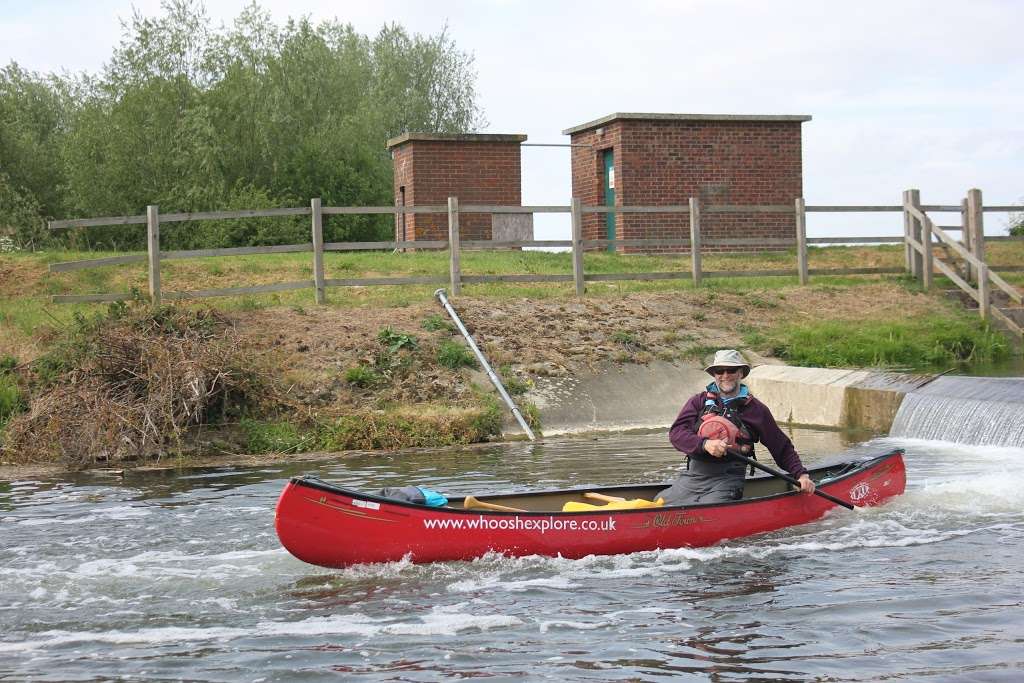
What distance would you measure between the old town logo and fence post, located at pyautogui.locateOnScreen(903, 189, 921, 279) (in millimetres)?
14375

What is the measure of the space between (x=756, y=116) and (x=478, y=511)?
21.9 meters

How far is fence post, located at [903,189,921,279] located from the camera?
2495 centimetres

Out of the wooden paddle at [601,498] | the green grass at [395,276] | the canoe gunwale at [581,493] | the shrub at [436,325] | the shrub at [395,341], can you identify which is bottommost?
the wooden paddle at [601,498]

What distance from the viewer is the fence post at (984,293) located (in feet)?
74.3

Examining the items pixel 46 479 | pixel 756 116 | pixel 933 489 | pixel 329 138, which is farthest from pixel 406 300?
pixel 329 138

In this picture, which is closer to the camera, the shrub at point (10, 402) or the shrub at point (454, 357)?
the shrub at point (10, 402)

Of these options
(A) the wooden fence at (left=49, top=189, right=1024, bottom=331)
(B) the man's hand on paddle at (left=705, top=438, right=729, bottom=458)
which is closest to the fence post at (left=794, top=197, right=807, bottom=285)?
(A) the wooden fence at (left=49, top=189, right=1024, bottom=331)

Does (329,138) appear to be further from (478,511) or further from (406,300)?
(478,511)

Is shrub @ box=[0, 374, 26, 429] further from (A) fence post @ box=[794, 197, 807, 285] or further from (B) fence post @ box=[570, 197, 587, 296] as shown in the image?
(A) fence post @ box=[794, 197, 807, 285]

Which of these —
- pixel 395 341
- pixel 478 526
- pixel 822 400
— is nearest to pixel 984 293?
pixel 822 400

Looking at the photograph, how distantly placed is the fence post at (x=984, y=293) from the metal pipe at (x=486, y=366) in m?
9.65

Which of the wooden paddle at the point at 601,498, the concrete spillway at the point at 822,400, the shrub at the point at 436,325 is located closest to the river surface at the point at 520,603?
the wooden paddle at the point at 601,498

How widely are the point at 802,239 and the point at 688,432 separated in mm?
14321

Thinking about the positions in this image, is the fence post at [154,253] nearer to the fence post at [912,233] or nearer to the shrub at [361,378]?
the shrub at [361,378]
